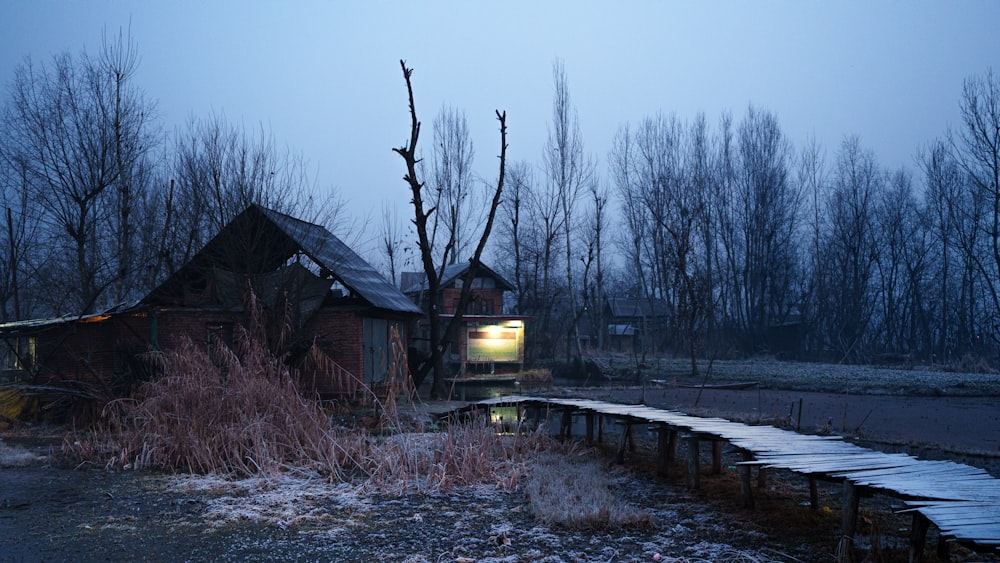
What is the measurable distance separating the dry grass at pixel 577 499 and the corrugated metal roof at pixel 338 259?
950 centimetres

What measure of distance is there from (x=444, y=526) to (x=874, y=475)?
3510mm

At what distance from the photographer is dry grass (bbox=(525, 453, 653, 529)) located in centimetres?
646

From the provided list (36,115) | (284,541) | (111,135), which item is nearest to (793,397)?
(284,541)

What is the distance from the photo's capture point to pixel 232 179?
17000mm

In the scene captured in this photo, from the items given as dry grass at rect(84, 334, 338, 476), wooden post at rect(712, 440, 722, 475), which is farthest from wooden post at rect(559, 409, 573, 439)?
dry grass at rect(84, 334, 338, 476)

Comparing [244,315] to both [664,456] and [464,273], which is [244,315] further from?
[464,273]

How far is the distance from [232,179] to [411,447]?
10500 millimetres

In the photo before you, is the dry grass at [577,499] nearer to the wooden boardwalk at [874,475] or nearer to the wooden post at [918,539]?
the wooden boardwalk at [874,475]

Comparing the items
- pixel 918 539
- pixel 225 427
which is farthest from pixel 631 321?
pixel 918 539

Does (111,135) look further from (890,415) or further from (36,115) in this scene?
(890,415)

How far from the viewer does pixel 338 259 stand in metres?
19.1

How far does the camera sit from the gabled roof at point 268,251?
52.4 feet

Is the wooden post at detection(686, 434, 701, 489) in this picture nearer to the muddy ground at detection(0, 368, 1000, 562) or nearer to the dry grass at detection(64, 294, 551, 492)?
the muddy ground at detection(0, 368, 1000, 562)

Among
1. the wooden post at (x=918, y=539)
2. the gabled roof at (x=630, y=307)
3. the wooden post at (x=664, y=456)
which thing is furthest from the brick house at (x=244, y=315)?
the gabled roof at (x=630, y=307)
